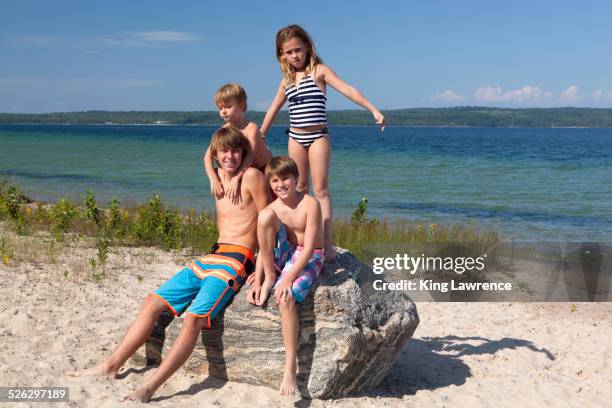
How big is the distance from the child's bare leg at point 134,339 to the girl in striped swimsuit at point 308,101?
1.51 metres

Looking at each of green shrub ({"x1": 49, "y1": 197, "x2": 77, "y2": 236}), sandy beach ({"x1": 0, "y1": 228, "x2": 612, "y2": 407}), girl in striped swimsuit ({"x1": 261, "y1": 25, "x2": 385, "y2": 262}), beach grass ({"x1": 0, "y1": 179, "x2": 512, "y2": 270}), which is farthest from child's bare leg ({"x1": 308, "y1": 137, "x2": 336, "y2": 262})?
green shrub ({"x1": 49, "y1": 197, "x2": 77, "y2": 236})

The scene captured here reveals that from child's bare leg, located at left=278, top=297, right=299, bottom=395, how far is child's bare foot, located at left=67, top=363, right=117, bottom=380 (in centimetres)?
136

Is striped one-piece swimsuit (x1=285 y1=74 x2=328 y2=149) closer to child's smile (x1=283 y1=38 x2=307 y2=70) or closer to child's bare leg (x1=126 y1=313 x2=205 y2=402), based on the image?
child's smile (x1=283 y1=38 x2=307 y2=70)

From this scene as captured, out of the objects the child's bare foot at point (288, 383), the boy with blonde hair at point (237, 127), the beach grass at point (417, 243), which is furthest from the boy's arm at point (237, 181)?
the beach grass at point (417, 243)

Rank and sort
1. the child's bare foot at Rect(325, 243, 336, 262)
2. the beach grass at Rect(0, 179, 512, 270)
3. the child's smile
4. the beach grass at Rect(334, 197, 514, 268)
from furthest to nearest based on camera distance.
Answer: the beach grass at Rect(334, 197, 514, 268) < the beach grass at Rect(0, 179, 512, 270) < the child's smile < the child's bare foot at Rect(325, 243, 336, 262)

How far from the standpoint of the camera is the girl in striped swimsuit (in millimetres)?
5402

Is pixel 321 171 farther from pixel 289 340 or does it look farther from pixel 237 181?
pixel 289 340

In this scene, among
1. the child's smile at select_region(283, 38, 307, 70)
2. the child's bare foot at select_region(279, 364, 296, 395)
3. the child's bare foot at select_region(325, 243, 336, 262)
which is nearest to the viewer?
the child's bare foot at select_region(279, 364, 296, 395)

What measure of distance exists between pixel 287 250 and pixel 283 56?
1.76 meters

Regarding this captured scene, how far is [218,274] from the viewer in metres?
4.92

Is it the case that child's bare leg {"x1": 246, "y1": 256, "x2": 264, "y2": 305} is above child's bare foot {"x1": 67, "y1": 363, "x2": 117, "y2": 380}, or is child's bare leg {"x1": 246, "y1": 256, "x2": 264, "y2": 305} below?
above

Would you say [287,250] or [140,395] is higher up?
[287,250]

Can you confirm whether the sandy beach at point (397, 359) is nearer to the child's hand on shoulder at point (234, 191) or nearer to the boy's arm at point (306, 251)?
the boy's arm at point (306, 251)

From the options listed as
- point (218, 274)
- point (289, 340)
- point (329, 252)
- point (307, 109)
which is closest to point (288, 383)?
point (289, 340)
